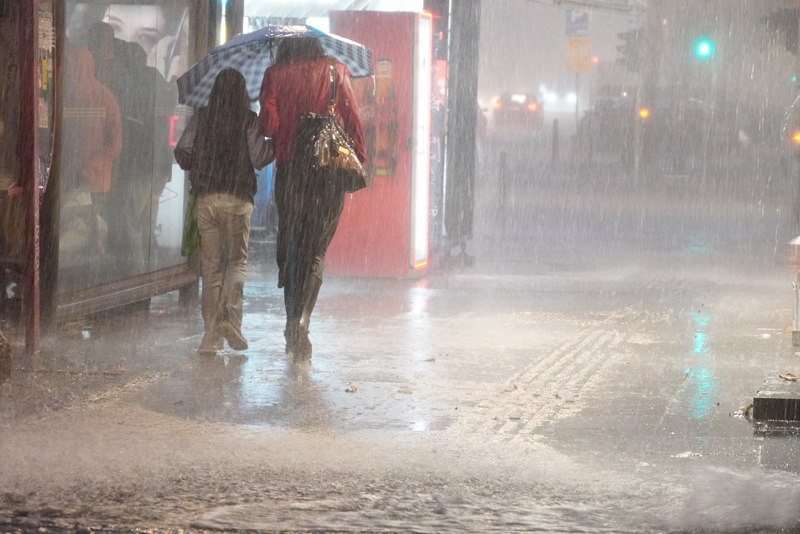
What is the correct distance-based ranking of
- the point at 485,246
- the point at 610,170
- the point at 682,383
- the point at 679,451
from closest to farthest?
the point at 679,451 < the point at 682,383 < the point at 485,246 < the point at 610,170

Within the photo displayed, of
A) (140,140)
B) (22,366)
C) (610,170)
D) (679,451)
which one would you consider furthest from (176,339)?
(610,170)

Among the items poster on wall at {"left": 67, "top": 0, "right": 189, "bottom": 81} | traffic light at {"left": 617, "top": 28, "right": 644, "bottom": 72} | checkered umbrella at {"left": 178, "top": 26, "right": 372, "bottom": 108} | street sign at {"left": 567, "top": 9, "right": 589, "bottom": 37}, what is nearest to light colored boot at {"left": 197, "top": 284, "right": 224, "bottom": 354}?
checkered umbrella at {"left": 178, "top": 26, "right": 372, "bottom": 108}

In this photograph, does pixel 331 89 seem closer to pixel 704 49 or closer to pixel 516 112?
pixel 704 49

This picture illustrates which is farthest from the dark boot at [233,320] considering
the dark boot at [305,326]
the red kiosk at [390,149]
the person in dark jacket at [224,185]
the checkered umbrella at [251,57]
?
the red kiosk at [390,149]

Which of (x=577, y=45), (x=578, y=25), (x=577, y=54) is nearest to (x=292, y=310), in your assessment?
(x=577, y=54)

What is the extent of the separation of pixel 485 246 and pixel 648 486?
37.7 ft

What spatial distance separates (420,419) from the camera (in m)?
5.91

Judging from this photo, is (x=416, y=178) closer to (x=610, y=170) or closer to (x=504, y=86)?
(x=610, y=170)

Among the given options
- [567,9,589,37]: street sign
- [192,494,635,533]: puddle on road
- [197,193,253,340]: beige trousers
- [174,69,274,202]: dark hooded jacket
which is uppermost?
[567,9,589,37]: street sign

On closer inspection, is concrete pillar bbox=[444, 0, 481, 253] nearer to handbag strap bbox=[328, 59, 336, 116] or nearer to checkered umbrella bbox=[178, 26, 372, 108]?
checkered umbrella bbox=[178, 26, 372, 108]

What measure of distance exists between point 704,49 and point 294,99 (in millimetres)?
22524

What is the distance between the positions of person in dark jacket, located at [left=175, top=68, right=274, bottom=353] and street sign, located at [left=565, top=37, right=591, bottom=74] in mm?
21337

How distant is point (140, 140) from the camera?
31.6 feet

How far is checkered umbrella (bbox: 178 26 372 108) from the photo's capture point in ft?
24.8
